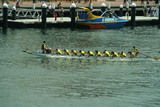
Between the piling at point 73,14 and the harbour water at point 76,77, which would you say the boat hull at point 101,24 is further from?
the harbour water at point 76,77

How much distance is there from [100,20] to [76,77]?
30.6 m

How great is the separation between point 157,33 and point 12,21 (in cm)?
2000

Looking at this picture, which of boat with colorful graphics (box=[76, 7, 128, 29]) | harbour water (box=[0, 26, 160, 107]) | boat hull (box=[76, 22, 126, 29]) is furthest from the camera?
boat hull (box=[76, 22, 126, 29])

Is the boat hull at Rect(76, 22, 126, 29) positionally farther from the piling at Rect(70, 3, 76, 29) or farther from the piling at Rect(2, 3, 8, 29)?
the piling at Rect(2, 3, 8, 29)

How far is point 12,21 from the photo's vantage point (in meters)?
66.4

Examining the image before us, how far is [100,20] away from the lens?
6944 cm

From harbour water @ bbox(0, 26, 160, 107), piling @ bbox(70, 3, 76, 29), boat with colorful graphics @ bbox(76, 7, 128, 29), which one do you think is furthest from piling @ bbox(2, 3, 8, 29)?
boat with colorful graphics @ bbox(76, 7, 128, 29)

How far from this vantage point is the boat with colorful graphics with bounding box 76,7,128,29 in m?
68.9

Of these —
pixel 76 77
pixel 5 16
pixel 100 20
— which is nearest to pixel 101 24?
pixel 100 20

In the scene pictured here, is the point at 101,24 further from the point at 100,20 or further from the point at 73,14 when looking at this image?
the point at 73,14

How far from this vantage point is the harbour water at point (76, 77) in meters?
34.0

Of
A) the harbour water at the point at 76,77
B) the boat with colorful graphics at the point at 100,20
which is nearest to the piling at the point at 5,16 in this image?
the harbour water at the point at 76,77

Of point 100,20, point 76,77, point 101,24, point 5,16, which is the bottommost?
point 76,77

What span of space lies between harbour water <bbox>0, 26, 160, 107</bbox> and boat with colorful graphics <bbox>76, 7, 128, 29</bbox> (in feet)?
34.6
